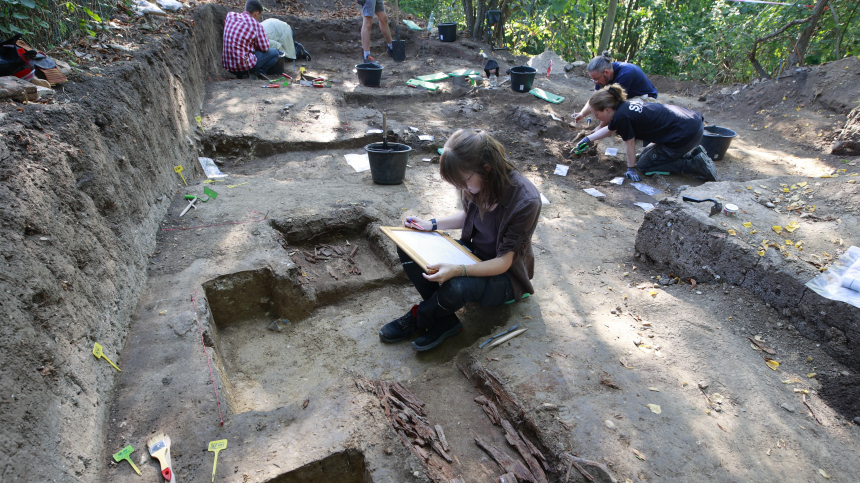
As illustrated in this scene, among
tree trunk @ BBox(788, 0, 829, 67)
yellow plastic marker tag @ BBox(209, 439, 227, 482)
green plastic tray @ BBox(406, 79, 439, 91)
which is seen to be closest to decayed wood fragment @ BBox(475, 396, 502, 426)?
yellow plastic marker tag @ BBox(209, 439, 227, 482)

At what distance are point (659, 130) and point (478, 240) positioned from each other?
3.96 meters

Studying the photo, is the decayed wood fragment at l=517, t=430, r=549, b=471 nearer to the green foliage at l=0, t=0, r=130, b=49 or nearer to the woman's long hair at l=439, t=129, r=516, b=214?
the woman's long hair at l=439, t=129, r=516, b=214

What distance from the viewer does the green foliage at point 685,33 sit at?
783 cm

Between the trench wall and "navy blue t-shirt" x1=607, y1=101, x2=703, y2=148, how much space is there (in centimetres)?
212

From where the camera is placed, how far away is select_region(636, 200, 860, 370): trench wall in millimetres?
2369

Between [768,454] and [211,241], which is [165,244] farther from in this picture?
[768,454]

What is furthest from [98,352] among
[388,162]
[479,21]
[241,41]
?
[479,21]

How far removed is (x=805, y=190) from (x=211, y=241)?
15.4ft

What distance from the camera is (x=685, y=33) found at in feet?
33.7

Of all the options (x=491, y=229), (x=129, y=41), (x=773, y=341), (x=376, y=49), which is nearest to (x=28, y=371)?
(x=491, y=229)

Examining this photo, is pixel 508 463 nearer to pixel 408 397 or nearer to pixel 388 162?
pixel 408 397

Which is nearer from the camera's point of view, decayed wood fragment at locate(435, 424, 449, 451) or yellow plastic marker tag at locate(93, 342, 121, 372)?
yellow plastic marker tag at locate(93, 342, 121, 372)

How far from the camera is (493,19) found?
11531 mm

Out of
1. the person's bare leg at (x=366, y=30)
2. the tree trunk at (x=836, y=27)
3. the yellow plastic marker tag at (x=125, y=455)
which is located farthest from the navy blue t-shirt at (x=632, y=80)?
the yellow plastic marker tag at (x=125, y=455)
